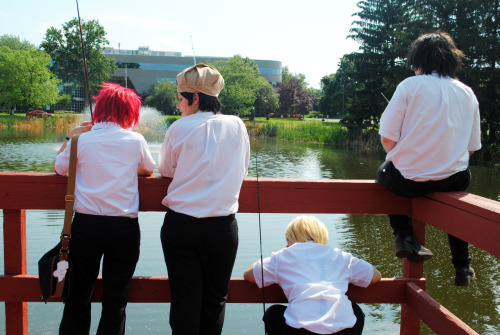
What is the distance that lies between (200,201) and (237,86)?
162ft

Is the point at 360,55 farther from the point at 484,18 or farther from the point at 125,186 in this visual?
the point at 125,186

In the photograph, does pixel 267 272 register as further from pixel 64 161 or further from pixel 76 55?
pixel 76 55

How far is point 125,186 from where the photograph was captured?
7.50 feet

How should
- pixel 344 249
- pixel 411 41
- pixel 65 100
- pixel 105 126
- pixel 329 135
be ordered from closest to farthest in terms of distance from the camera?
pixel 105 126 → pixel 344 249 → pixel 411 41 → pixel 329 135 → pixel 65 100

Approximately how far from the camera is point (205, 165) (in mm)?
2154

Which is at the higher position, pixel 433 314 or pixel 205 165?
pixel 205 165

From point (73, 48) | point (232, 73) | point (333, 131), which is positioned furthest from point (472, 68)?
point (73, 48)

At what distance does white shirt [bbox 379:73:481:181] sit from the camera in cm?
241

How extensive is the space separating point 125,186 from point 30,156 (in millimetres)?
18145

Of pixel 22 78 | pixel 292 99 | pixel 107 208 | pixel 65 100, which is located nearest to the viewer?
pixel 107 208

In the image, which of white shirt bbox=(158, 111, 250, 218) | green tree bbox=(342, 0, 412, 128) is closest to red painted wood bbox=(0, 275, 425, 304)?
white shirt bbox=(158, 111, 250, 218)

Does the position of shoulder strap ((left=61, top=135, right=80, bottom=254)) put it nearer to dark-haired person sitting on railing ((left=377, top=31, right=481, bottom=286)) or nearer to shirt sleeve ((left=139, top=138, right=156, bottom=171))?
shirt sleeve ((left=139, top=138, right=156, bottom=171))

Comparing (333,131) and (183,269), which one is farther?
(333,131)

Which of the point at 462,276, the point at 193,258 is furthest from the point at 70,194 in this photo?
the point at 462,276
